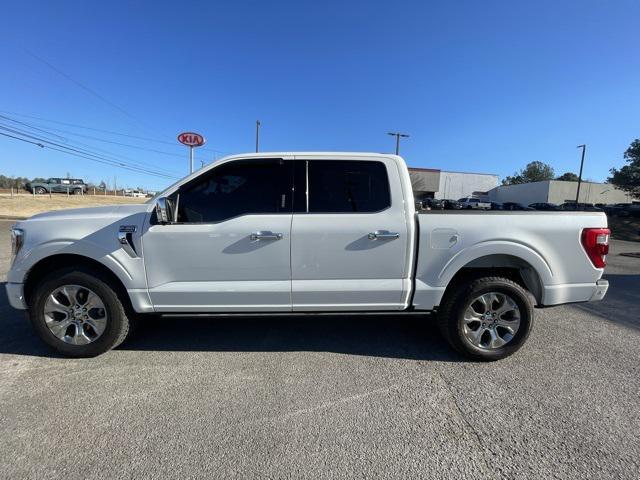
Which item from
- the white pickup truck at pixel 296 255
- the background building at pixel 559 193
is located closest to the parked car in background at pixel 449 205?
the white pickup truck at pixel 296 255

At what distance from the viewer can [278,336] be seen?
3.99 m

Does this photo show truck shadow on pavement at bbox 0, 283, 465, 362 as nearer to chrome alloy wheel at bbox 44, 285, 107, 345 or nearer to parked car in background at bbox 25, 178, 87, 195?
chrome alloy wheel at bbox 44, 285, 107, 345

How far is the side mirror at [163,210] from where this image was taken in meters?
3.09

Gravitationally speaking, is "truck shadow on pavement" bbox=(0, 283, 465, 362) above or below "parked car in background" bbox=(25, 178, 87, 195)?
below

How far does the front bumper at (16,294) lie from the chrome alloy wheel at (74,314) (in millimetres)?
262

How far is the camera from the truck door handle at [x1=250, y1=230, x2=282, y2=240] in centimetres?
324

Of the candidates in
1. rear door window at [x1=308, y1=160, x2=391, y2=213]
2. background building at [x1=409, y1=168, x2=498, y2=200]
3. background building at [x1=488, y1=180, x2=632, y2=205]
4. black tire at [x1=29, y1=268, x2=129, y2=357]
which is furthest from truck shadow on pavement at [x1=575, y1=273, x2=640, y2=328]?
background building at [x1=488, y1=180, x2=632, y2=205]

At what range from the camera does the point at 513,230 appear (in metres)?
3.38

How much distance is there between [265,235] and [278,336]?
136cm

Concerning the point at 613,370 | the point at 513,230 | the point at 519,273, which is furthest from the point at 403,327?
the point at 613,370

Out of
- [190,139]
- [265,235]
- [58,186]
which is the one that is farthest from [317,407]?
[58,186]

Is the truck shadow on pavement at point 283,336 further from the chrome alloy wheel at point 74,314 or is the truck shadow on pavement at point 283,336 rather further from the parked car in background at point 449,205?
the parked car in background at point 449,205

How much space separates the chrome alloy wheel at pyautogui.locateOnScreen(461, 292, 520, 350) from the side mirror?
2.97 metres

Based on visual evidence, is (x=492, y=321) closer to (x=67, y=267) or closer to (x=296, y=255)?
(x=296, y=255)
